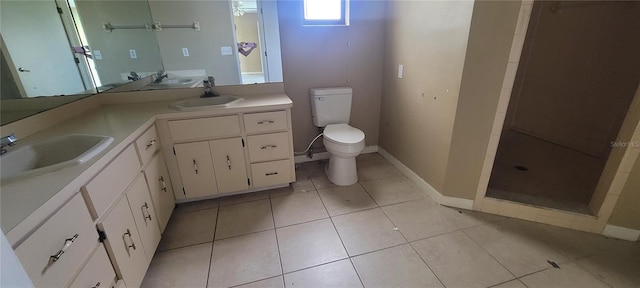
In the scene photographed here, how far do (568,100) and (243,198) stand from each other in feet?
11.7

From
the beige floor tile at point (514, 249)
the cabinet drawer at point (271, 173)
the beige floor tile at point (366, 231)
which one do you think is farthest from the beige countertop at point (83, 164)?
the beige floor tile at point (514, 249)

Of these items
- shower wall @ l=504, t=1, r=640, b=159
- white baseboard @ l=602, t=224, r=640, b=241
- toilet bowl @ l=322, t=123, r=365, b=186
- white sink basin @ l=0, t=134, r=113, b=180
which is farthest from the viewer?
shower wall @ l=504, t=1, r=640, b=159

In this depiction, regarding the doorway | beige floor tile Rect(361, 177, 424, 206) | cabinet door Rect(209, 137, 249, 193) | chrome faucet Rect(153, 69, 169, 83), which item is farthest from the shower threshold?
chrome faucet Rect(153, 69, 169, 83)

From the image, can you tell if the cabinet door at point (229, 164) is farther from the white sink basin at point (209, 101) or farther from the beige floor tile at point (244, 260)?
the beige floor tile at point (244, 260)

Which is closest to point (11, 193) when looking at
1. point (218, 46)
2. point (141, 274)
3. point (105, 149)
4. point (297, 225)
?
point (105, 149)

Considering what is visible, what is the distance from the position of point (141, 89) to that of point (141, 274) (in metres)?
1.51

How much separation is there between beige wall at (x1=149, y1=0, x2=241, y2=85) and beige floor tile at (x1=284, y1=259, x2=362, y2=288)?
65.8 inches

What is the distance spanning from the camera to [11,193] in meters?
0.85

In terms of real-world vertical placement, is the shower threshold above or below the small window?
below

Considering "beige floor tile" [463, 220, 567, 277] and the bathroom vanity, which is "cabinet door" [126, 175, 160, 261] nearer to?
the bathroom vanity

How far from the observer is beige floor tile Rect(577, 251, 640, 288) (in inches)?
54.7

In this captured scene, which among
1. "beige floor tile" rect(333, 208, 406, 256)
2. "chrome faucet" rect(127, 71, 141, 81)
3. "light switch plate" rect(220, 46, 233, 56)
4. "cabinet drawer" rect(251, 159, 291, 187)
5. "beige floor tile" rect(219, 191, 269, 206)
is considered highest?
"light switch plate" rect(220, 46, 233, 56)

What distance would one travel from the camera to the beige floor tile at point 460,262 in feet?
4.69

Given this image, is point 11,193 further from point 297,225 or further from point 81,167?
point 297,225
